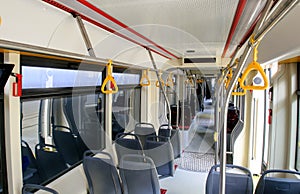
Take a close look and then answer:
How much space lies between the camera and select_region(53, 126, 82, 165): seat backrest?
2633 mm

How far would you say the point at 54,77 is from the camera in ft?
7.05

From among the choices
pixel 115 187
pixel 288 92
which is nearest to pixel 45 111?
pixel 115 187

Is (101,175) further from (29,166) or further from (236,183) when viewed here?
(236,183)

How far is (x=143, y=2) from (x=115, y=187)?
168 cm

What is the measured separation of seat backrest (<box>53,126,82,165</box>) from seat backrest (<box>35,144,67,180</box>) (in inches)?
5.6

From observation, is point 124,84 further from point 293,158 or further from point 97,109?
point 293,158

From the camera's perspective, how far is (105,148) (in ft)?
10.9

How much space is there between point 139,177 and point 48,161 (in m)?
1.07

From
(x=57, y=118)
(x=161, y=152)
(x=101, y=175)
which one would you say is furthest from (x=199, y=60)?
(x=101, y=175)

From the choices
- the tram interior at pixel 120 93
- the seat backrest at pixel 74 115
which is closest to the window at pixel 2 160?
the tram interior at pixel 120 93

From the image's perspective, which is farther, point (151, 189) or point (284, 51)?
point (151, 189)

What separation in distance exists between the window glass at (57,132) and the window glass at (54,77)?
18 centimetres

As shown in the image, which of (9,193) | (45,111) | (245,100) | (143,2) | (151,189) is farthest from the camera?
(245,100)

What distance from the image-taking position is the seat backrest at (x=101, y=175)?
6.63 feet
